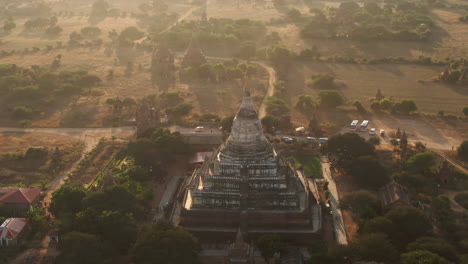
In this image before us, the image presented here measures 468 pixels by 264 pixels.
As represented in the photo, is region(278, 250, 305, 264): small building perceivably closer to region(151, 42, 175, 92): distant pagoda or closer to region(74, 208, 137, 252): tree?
region(74, 208, 137, 252): tree

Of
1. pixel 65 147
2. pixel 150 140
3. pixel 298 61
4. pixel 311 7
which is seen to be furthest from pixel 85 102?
pixel 311 7

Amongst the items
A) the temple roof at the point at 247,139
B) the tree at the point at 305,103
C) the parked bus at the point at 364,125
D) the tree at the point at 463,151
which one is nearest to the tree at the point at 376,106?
the parked bus at the point at 364,125

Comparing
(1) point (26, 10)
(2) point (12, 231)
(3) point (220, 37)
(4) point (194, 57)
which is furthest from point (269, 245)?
(1) point (26, 10)

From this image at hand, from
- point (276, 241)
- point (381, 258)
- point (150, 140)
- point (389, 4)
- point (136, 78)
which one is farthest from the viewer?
point (389, 4)

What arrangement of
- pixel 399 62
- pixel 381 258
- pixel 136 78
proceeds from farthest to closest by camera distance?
pixel 399 62 < pixel 136 78 < pixel 381 258

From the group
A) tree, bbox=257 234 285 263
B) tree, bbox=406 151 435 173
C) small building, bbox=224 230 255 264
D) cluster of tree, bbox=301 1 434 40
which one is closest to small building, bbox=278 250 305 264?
tree, bbox=257 234 285 263

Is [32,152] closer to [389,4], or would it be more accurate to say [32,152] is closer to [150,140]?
[150,140]
